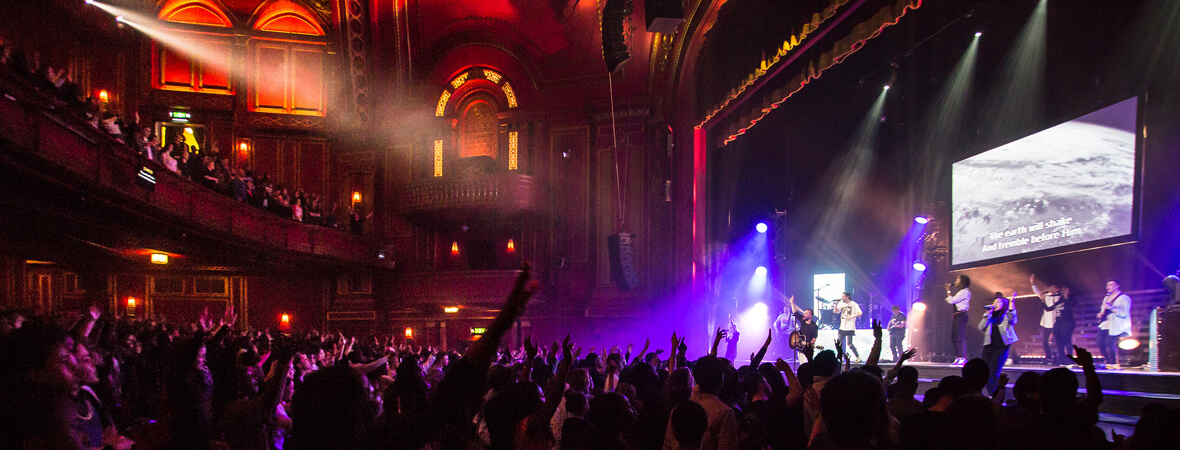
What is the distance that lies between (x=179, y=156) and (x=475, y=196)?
702 cm

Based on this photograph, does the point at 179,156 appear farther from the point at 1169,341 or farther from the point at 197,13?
the point at 1169,341

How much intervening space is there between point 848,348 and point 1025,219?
16.2 ft

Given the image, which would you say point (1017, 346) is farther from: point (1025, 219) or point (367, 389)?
point (367, 389)

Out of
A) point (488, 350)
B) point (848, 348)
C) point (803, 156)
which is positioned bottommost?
point (848, 348)

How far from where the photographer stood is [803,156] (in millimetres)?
17094

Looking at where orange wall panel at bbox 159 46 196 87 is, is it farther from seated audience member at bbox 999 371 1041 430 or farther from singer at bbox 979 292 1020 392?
seated audience member at bbox 999 371 1041 430

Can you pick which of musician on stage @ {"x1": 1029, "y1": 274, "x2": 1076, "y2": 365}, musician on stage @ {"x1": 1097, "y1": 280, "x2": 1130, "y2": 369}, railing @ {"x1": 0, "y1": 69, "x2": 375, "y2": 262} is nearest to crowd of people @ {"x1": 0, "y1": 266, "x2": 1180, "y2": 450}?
railing @ {"x1": 0, "y1": 69, "x2": 375, "y2": 262}

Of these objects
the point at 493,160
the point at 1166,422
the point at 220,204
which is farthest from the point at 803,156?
the point at 1166,422

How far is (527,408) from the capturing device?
308 centimetres

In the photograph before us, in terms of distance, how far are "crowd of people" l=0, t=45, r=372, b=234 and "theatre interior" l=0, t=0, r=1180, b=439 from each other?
0.10m

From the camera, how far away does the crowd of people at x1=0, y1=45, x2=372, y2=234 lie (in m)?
10.9

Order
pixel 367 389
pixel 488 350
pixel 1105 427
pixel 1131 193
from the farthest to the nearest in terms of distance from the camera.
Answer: pixel 1131 193, pixel 1105 427, pixel 367 389, pixel 488 350

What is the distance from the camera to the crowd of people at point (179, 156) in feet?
35.8

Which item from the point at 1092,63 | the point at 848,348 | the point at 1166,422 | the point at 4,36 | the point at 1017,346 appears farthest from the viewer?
the point at 848,348
